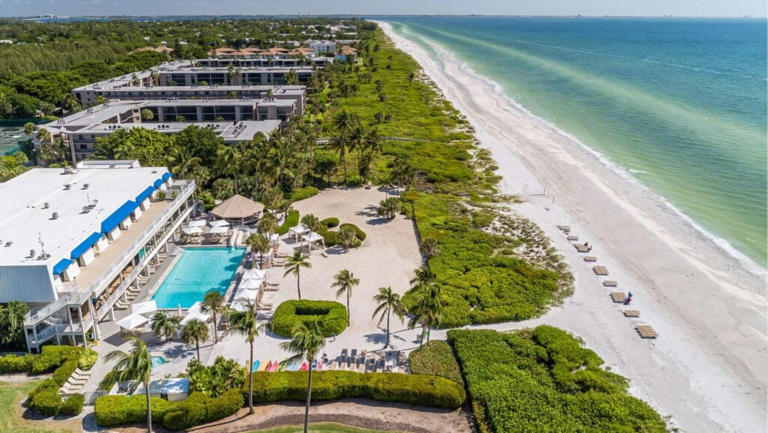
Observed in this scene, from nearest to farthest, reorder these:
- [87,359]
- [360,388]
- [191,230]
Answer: [360,388] < [87,359] < [191,230]

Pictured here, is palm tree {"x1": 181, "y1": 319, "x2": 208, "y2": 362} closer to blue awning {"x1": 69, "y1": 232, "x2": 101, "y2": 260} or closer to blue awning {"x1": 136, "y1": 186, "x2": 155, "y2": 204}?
blue awning {"x1": 69, "y1": 232, "x2": 101, "y2": 260}

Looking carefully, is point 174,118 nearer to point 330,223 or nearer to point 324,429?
point 330,223

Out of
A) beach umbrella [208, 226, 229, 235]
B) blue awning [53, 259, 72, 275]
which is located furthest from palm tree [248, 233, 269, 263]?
blue awning [53, 259, 72, 275]

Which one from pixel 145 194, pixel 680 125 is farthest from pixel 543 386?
pixel 680 125

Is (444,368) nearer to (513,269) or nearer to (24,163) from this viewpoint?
(513,269)

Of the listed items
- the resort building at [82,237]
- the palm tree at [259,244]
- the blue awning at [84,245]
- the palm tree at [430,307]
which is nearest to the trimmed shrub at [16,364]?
the resort building at [82,237]

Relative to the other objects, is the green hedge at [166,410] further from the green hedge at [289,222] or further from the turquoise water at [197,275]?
the green hedge at [289,222]
